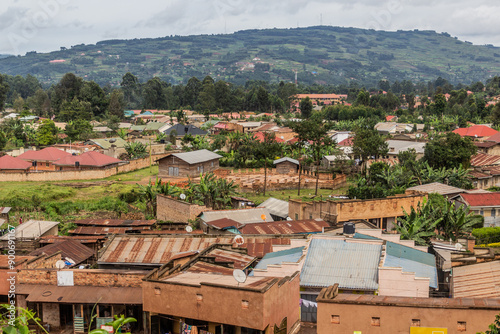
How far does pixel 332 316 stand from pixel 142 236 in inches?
396

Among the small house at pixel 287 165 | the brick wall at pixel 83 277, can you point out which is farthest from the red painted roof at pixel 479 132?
the brick wall at pixel 83 277

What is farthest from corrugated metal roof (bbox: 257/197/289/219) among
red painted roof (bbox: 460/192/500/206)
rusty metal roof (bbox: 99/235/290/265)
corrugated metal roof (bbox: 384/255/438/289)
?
corrugated metal roof (bbox: 384/255/438/289)

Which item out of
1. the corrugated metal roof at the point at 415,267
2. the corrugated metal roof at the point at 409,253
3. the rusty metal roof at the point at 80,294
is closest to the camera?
the rusty metal roof at the point at 80,294

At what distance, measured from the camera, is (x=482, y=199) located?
3105 centimetres

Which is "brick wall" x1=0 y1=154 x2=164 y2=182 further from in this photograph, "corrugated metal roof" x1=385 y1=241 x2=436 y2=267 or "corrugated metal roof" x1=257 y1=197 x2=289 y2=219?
"corrugated metal roof" x1=385 y1=241 x2=436 y2=267

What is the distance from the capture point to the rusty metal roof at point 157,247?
63.2 feet

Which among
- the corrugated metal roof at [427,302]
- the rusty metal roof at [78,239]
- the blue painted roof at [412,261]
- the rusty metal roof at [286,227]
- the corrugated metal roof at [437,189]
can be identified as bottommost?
the corrugated metal roof at [437,189]

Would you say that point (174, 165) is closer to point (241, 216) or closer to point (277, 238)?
point (241, 216)

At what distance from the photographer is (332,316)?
12.7 m

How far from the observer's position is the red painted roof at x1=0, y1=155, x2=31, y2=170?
4497 centimetres

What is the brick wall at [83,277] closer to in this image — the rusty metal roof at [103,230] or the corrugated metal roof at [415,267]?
the corrugated metal roof at [415,267]

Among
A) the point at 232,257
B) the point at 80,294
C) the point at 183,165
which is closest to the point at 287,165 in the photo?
the point at 183,165

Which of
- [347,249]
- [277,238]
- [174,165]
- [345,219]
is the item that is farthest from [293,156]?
[347,249]

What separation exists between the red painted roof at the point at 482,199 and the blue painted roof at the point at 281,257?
16.1m
